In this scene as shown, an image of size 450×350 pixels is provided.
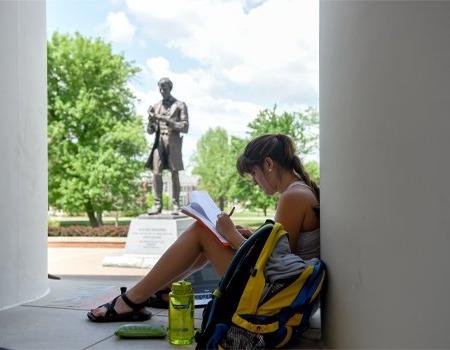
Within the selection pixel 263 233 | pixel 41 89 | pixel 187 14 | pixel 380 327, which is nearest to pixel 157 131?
pixel 41 89

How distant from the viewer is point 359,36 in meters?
1.62

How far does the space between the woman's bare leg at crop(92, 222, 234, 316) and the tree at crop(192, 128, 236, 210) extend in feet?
69.9

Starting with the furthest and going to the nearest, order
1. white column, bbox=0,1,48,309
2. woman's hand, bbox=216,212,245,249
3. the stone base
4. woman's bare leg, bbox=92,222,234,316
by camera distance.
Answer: the stone base, white column, bbox=0,1,48,309, woman's bare leg, bbox=92,222,234,316, woman's hand, bbox=216,212,245,249

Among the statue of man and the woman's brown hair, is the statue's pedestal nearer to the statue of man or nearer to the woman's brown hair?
the statue of man

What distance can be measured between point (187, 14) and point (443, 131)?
26.2 m

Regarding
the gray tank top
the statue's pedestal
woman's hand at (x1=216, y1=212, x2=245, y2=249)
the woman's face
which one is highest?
the woman's face

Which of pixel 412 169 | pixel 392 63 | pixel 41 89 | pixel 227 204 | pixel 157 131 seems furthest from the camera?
pixel 227 204

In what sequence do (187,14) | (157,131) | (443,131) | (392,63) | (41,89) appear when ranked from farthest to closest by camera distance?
(187,14) < (157,131) < (41,89) < (392,63) < (443,131)

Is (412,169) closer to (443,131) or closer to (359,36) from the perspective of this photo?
(443,131)

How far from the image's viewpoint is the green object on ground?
2.31 metres

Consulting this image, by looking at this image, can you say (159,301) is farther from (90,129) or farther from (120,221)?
(120,221)

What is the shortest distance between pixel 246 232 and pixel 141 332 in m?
0.68

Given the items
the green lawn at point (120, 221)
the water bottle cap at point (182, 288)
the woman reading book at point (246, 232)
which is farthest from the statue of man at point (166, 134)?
the green lawn at point (120, 221)

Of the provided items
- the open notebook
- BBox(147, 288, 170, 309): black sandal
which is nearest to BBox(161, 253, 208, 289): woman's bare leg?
BBox(147, 288, 170, 309): black sandal
